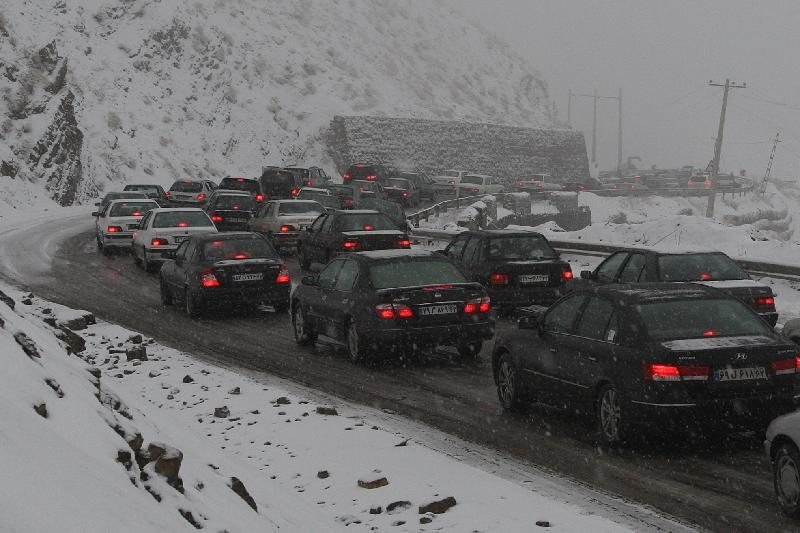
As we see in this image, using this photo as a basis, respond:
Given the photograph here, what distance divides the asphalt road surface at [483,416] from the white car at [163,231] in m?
3.78

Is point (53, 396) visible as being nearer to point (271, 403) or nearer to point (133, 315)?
point (271, 403)

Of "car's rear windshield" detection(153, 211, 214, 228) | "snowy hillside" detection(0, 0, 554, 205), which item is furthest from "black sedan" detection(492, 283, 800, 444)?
"snowy hillside" detection(0, 0, 554, 205)

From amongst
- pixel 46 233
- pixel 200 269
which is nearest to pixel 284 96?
pixel 46 233

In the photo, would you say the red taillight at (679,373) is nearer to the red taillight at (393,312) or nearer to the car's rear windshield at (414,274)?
the red taillight at (393,312)

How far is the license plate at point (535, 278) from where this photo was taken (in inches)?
682

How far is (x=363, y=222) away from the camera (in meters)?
24.0

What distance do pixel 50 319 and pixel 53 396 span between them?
361 inches

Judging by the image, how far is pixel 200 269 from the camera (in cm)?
1783

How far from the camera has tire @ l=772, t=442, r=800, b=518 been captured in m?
6.74

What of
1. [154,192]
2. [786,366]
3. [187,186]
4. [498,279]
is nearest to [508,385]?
[786,366]

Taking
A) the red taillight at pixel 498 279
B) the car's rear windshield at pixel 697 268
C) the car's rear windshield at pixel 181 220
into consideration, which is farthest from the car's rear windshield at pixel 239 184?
the car's rear windshield at pixel 697 268

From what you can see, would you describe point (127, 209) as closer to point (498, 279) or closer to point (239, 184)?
point (239, 184)

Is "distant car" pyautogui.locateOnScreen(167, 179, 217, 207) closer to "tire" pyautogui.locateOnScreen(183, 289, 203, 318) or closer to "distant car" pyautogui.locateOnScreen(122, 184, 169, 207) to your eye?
"distant car" pyautogui.locateOnScreen(122, 184, 169, 207)

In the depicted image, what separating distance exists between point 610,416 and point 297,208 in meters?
21.8
